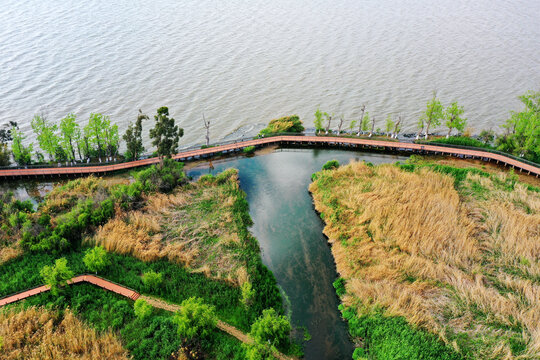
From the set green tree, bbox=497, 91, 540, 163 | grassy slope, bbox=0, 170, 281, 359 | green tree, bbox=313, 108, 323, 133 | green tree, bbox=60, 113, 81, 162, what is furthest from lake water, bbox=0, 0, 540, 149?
grassy slope, bbox=0, 170, 281, 359

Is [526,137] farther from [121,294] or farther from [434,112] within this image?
[121,294]

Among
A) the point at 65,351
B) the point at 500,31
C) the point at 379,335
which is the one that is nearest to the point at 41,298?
the point at 65,351

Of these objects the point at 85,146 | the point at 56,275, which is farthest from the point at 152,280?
the point at 85,146

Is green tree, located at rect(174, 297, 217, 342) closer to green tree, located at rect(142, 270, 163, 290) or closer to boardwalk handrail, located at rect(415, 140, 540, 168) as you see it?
green tree, located at rect(142, 270, 163, 290)

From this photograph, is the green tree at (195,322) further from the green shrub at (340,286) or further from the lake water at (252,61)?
the lake water at (252,61)

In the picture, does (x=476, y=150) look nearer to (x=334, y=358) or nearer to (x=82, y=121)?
(x=334, y=358)
